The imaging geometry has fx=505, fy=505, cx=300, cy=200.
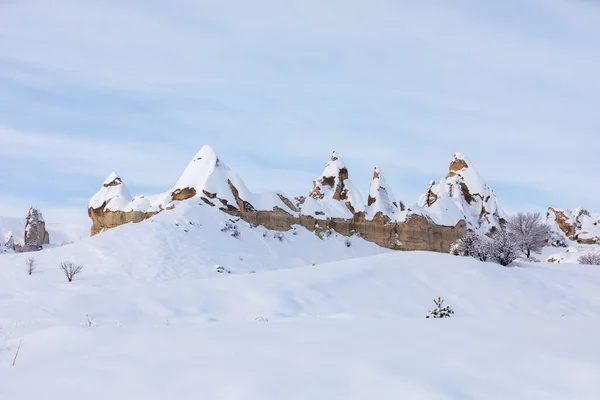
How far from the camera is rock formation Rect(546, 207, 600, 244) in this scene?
69.6 meters

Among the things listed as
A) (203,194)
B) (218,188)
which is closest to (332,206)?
(218,188)

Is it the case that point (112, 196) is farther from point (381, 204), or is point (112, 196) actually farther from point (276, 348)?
point (276, 348)

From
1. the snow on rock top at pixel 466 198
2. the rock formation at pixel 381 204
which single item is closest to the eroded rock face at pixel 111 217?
the rock formation at pixel 381 204

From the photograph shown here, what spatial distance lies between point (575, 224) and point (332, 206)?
46.8m

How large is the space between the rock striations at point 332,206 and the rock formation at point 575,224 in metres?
19.6

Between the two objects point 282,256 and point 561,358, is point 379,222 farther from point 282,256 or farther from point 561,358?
point 561,358

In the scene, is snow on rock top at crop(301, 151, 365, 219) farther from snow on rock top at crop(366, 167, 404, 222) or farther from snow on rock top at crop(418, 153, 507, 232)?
snow on rock top at crop(418, 153, 507, 232)

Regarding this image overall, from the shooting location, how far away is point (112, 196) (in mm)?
42438

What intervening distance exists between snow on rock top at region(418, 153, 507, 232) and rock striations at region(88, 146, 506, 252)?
11cm

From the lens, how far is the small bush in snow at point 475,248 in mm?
21502

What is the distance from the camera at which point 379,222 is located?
4700 cm

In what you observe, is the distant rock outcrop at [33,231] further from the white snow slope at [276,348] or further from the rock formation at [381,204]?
the white snow slope at [276,348]

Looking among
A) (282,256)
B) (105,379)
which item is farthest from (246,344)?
(282,256)

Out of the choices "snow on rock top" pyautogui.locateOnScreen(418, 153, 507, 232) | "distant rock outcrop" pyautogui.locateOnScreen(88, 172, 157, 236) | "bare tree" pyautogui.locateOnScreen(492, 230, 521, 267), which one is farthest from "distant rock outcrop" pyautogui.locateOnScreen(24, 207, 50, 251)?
"bare tree" pyautogui.locateOnScreen(492, 230, 521, 267)
